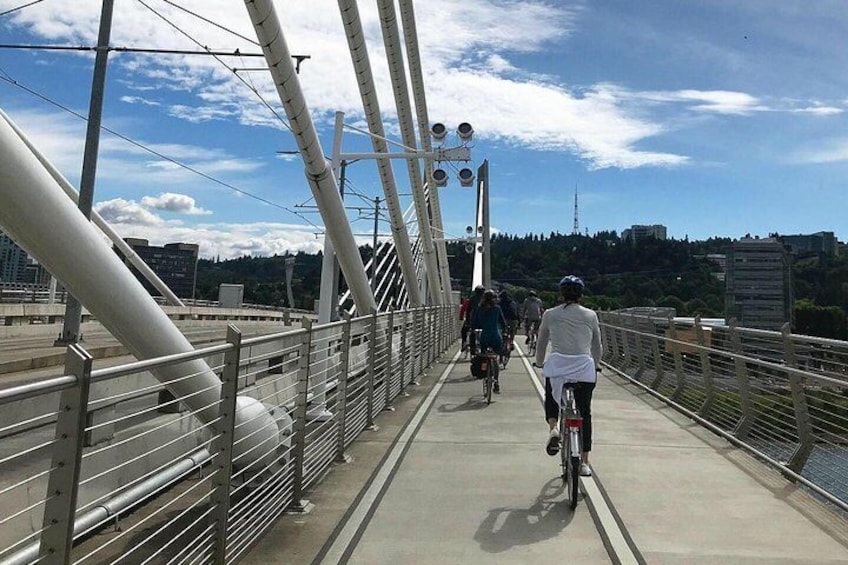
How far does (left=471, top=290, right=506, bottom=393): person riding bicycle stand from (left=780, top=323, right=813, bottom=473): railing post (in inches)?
208

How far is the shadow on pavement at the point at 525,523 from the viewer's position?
5031mm

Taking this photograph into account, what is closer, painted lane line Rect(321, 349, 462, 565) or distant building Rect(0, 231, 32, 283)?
painted lane line Rect(321, 349, 462, 565)

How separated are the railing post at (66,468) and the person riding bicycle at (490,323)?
9219 millimetres

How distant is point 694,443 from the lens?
28.1ft

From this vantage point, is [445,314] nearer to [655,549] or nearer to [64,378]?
[655,549]

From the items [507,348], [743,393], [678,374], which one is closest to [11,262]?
[507,348]

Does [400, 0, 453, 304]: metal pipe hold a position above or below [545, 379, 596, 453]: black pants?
above

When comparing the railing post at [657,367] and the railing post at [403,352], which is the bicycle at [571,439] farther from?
the railing post at [657,367]

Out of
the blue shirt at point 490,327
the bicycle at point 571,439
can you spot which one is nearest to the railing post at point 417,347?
the blue shirt at point 490,327

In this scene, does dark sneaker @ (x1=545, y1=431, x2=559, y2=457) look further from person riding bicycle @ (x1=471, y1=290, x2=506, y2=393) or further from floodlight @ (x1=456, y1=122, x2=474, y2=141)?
floodlight @ (x1=456, y1=122, x2=474, y2=141)

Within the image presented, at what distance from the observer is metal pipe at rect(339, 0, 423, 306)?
14.3 m

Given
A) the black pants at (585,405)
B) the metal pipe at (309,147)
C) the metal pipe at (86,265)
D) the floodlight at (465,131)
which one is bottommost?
the black pants at (585,405)

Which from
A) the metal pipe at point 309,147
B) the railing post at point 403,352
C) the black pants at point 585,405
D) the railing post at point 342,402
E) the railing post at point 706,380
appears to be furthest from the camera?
the railing post at point 403,352

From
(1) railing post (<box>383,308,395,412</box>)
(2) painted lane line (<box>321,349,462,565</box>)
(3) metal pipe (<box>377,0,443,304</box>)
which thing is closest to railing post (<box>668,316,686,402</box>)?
(2) painted lane line (<box>321,349,462,565</box>)
